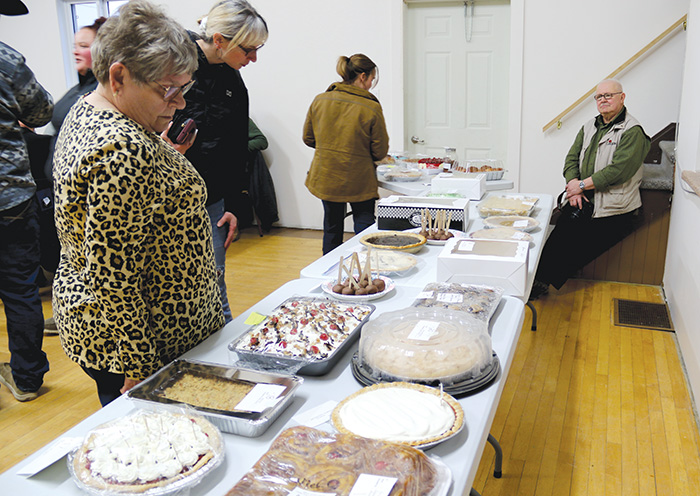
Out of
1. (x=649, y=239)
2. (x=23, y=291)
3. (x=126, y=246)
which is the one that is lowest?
(x=649, y=239)

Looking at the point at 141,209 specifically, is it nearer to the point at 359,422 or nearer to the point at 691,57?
the point at 359,422

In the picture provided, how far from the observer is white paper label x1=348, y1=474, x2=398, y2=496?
0.85 m

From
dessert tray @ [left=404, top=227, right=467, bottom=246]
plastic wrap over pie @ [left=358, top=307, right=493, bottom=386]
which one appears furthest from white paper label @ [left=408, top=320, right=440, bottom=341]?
dessert tray @ [left=404, top=227, right=467, bottom=246]

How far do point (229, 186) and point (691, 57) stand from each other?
3.02 metres

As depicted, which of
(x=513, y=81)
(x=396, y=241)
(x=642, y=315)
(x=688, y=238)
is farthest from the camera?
(x=513, y=81)

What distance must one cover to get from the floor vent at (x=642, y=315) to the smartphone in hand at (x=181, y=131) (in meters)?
2.78

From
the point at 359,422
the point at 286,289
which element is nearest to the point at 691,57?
the point at 286,289

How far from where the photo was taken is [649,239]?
410 centimetres

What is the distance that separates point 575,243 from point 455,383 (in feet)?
10.2

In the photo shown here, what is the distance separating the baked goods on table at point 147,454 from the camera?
91 centimetres

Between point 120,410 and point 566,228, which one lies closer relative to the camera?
point 120,410

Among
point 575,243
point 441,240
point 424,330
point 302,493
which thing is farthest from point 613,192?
point 302,493

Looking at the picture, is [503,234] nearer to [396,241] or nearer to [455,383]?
[396,241]

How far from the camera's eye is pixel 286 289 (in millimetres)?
1876
